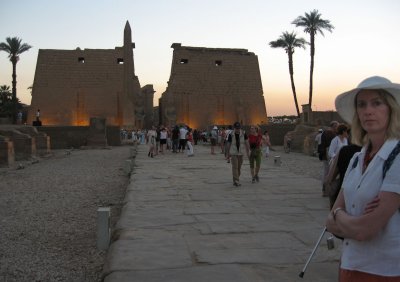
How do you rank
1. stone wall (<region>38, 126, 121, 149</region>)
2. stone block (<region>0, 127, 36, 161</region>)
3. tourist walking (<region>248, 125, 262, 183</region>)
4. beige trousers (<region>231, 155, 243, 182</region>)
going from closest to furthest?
beige trousers (<region>231, 155, 243, 182</region>) → tourist walking (<region>248, 125, 262, 183</region>) → stone block (<region>0, 127, 36, 161</region>) → stone wall (<region>38, 126, 121, 149</region>)

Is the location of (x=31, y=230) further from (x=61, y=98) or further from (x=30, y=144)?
(x=61, y=98)

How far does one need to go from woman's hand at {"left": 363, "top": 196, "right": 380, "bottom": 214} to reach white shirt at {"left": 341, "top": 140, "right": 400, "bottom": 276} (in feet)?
0.06


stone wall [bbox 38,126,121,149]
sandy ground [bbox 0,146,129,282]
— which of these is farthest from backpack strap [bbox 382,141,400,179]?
stone wall [bbox 38,126,121,149]

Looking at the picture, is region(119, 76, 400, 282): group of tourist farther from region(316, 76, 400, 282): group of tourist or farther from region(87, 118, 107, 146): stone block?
region(87, 118, 107, 146): stone block

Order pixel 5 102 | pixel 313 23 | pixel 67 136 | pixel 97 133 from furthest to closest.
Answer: pixel 5 102 → pixel 313 23 → pixel 67 136 → pixel 97 133

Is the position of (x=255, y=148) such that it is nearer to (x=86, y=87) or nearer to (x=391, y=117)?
(x=391, y=117)

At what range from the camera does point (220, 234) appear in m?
4.80

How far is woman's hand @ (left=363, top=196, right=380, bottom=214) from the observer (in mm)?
1646

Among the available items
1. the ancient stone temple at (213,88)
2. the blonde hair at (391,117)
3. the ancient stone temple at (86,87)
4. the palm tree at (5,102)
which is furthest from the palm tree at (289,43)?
the blonde hair at (391,117)

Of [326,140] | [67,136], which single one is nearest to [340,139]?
[326,140]

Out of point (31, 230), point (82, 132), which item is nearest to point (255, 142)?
point (31, 230)

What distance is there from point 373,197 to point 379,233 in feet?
0.44

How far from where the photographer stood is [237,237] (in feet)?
15.3

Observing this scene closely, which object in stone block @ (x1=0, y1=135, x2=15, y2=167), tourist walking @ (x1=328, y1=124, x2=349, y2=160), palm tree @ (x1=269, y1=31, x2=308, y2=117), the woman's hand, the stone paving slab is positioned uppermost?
palm tree @ (x1=269, y1=31, x2=308, y2=117)
